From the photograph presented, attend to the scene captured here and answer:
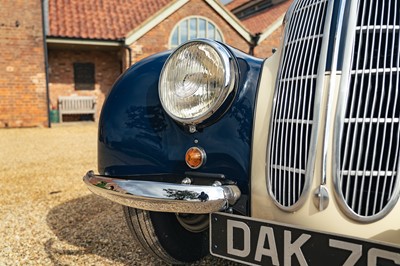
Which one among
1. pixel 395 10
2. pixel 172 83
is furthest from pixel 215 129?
pixel 395 10

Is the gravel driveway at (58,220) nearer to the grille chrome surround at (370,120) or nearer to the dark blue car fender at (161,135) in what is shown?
the dark blue car fender at (161,135)

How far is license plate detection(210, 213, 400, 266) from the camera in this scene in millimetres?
1056

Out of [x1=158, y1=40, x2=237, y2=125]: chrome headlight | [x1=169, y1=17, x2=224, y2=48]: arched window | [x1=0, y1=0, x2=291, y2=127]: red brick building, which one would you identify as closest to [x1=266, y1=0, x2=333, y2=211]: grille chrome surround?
[x1=158, y1=40, x2=237, y2=125]: chrome headlight

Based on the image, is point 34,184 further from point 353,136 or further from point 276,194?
point 353,136

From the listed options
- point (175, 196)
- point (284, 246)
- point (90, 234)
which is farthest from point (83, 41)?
point (284, 246)

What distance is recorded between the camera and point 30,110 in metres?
10.6

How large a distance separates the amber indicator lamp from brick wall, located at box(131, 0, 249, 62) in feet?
35.7

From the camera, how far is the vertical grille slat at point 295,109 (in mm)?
1239

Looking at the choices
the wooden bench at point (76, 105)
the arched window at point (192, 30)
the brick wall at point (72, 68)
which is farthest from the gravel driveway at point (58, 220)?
the arched window at point (192, 30)

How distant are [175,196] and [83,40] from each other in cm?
1109

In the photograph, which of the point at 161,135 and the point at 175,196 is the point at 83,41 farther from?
the point at 175,196

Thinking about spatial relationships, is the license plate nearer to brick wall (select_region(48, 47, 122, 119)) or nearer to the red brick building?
the red brick building

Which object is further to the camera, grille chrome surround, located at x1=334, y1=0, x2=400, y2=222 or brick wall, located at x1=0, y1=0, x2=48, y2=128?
brick wall, located at x1=0, y1=0, x2=48, y2=128

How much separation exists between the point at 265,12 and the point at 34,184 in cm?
1712
